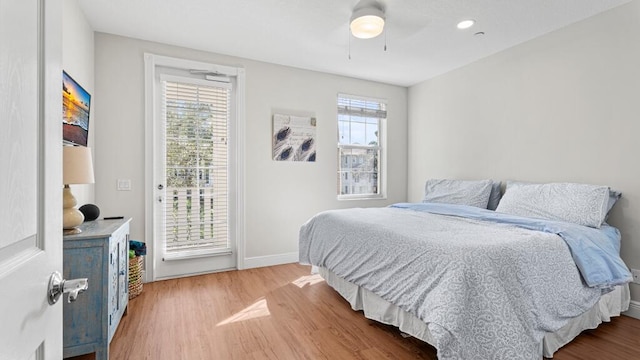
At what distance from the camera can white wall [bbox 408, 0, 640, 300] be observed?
2.50 meters

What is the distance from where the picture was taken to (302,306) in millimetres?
2652

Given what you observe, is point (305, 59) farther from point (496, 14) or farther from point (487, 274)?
point (487, 274)

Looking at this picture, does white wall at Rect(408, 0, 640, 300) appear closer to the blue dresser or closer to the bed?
the bed

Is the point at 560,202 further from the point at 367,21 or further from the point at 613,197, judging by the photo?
the point at 367,21

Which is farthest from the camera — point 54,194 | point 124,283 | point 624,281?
point 124,283

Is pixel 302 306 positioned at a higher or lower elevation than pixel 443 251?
lower

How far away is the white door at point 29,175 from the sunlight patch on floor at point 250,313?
1798 millimetres

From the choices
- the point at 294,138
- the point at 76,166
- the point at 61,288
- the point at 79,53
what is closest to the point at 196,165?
the point at 294,138

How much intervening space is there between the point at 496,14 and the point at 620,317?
2697 millimetres

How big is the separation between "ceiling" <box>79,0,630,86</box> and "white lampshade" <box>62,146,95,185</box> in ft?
4.64

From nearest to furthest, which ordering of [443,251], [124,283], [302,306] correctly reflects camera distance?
1. [443,251]
2. [124,283]
3. [302,306]

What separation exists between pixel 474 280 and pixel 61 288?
1695 mm

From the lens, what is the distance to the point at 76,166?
1.89 metres

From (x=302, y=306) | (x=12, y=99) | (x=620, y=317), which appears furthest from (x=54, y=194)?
(x=620, y=317)
